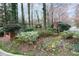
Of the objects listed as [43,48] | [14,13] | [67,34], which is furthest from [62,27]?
[14,13]

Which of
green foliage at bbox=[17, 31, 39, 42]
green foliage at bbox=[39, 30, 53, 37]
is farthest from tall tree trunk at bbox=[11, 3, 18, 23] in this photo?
green foliage at bbox=[39, 30, 53, 37]

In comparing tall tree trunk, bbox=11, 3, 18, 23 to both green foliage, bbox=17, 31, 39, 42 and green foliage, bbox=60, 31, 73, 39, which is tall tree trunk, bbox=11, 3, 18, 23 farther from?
green foliage, bbox=60, 31, 73, 39

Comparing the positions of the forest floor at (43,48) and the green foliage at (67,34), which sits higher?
the green foliage at (67,34)

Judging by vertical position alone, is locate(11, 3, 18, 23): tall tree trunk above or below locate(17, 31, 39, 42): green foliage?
above

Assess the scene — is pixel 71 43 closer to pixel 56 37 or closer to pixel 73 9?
pixel 56 37

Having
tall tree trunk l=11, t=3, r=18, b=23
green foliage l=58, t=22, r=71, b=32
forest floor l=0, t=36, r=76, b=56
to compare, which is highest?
tall tree trunk l=11, t=3, r=18, b=23

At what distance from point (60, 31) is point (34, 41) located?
10.9 inches

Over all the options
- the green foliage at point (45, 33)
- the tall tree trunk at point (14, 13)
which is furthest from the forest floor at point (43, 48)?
the tall tree trunk at point (14, 13)

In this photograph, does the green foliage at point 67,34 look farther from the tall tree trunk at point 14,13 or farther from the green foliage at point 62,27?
the tall tree trunk at point 14,13

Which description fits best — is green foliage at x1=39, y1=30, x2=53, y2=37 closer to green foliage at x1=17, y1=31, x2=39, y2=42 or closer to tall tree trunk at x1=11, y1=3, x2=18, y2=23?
green foliage at x1=17, y1=31, x2=39, y2=42

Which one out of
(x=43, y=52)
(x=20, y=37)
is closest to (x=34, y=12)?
(x=20, y=37)

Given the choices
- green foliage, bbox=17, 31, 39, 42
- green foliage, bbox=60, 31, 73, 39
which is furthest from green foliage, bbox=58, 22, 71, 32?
green foliage, bbox=17, 31, 39, 42

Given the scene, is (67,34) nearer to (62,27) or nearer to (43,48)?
(62,27)

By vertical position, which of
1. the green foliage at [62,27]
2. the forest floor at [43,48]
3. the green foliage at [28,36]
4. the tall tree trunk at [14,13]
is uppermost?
the tall tree trunk at [14,13]
